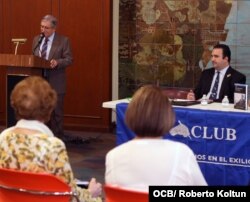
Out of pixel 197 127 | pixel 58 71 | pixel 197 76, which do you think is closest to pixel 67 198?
pixel 197 127

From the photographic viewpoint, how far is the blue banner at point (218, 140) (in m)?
4.92

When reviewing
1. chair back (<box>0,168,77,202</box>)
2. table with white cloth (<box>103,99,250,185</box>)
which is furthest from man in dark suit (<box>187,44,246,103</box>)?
chair back (<box>0,168,77,202</box>)

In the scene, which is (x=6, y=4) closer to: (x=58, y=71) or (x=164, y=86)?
(x=58, y=71)

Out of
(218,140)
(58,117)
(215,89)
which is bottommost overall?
(58,117)

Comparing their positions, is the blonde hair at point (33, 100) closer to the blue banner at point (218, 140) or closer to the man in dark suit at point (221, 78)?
the blue banner at point (218, 140)

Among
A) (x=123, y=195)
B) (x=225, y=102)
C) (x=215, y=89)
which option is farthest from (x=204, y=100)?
(x=123, y=195)

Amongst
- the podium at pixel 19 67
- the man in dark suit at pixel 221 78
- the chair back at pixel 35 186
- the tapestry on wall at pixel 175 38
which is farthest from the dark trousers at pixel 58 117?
the chair back at pixel 35 186

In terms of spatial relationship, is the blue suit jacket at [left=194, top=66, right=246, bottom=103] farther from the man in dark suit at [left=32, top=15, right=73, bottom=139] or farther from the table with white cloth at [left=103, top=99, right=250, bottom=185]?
the man in dark suit at [left=32, top=15, right=73, bottom=139]

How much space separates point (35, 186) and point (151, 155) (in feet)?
1.81

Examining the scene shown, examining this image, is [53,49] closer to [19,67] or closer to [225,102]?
[19,67]

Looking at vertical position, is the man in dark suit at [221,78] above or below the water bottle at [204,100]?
above

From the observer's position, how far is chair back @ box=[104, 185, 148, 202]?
2.44 meters

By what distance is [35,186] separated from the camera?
8.77ft

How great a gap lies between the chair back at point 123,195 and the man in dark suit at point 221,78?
131 inches
